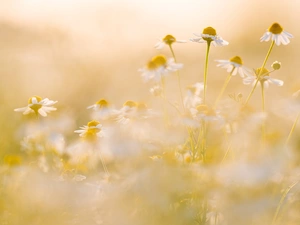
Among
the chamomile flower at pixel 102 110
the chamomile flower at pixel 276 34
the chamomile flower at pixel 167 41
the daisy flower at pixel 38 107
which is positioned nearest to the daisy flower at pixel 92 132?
the chamomile flower at pixel 102 110

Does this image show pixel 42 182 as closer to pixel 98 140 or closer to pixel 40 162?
pixel 98 140

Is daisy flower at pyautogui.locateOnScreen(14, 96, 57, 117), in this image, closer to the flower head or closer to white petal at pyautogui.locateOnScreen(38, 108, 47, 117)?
white petal at pyautogui.locateOnScreen(38, 108, 47, 117)

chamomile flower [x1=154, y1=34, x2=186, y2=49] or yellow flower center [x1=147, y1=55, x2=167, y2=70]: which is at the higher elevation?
chamomile flower [x1=154, y1=34, x2=186, y2=49]

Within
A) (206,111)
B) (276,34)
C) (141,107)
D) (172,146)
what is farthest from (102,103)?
(276,34)

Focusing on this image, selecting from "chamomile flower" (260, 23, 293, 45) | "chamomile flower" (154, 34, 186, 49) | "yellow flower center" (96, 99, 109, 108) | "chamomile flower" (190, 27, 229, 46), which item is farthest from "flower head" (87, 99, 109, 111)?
"chamomile flower" (260, 23, 293, 45)

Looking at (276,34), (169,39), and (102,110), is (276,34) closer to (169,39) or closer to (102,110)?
(169,39)

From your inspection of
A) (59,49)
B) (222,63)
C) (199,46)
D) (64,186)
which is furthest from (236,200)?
(199,46)

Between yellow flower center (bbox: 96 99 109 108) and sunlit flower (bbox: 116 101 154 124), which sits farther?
yellow flower center (bbox: 96 99 109 108)

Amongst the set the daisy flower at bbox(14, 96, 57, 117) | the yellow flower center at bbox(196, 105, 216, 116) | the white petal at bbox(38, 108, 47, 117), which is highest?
the yellow flower center at bbox(196, 105, 216, 116)
